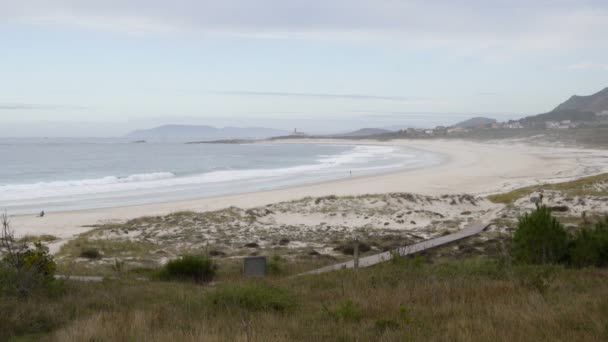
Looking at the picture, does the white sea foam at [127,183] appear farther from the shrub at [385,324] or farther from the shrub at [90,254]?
the shrub at [385,324]

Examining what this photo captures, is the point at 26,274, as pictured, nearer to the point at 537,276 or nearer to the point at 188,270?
the point at 188,270

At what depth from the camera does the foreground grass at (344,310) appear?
5.43 metres

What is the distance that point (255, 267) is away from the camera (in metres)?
12.0

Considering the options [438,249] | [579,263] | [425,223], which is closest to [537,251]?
[579,263]

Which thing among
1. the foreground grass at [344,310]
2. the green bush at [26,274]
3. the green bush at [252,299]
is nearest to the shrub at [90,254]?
the foreground grass at [344,310]

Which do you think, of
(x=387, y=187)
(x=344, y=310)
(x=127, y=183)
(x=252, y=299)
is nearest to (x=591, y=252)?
(x=344, y=310)

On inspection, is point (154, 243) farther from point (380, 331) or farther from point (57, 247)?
point (380, 331)

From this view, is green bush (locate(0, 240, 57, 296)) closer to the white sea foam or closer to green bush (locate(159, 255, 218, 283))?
green bush (locate(159, 255, 218, 283))

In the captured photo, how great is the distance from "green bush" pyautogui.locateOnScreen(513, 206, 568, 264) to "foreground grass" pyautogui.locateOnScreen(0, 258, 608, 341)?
6.05 feet

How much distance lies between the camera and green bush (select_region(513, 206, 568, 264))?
445 inches

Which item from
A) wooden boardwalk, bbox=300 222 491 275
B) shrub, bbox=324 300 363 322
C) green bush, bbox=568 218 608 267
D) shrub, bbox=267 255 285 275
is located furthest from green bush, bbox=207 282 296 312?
green bush, bbox=568 218 608 267

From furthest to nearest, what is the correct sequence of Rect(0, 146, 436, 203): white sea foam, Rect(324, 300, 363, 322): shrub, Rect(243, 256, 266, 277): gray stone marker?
Rect(0, 146, 436, 203): white sea foam
Rect(243, 256, 266, 277): gray stone marker
Rect(324, 300, 363, 322): shrub

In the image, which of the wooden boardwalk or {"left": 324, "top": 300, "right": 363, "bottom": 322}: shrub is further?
the wooden boardwalk

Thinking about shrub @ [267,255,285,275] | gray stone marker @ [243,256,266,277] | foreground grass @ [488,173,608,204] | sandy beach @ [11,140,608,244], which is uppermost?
gray stone marker @ [243,256,266,277]
